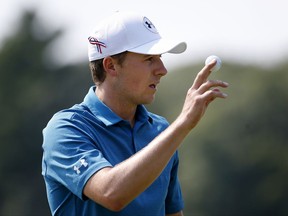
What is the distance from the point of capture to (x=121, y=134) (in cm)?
797

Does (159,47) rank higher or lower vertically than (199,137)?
higher

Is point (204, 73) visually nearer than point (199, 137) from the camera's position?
Yes

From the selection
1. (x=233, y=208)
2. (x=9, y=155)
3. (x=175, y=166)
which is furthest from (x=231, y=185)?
(x=175, y=166)

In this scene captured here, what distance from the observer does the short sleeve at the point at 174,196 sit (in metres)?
8.42

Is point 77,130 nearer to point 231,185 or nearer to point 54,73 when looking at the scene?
point 231,185

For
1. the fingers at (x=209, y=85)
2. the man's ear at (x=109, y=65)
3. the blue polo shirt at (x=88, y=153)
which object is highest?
the fingers at (x=209, y=85)

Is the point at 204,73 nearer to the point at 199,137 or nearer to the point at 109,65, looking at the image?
the point at 109,65

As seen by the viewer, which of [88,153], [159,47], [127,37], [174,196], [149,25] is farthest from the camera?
[174,196]

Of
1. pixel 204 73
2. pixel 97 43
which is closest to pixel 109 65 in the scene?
pixel 97 43

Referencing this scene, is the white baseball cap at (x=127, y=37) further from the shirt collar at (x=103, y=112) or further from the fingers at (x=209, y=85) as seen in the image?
the fingers at (x=209, y=85)

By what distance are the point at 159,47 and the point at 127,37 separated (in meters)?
0.26

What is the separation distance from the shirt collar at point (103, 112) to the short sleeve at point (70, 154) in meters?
0.21

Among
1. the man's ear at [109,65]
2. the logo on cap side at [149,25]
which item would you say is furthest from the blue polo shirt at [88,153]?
the logo on cap side at [149,25]

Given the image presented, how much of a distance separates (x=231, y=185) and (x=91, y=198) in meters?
39.7
